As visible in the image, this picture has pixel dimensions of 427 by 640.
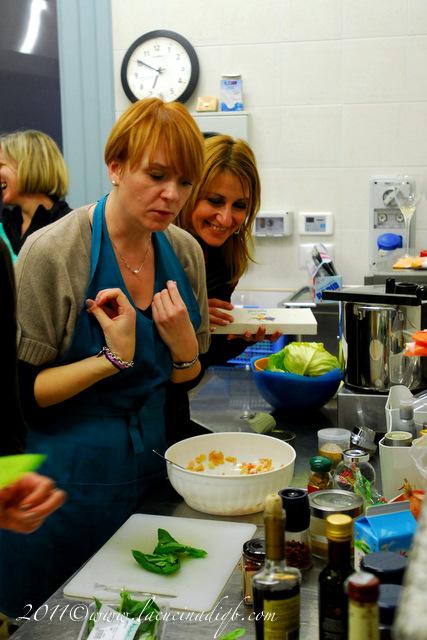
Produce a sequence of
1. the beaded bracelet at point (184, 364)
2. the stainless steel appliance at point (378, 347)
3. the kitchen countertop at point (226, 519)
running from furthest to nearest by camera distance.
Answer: the stainless steel appliance at point (378, 347)
the beaded bracelet at point (184, 364)
the kitchen countertop at point (226, 519)

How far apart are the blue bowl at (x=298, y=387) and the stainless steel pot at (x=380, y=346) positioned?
134 mm

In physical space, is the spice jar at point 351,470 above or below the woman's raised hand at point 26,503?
below

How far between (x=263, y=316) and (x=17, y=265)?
0.80m

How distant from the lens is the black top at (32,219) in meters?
3.10

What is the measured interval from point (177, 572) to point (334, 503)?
30cm

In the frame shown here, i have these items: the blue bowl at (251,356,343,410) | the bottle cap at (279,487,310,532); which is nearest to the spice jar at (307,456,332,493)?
the bottle cap at (279,487,310,532)

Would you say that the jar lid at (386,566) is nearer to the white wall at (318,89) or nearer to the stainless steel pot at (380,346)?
the stainless steel pot at (380,346)

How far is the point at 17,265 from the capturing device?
158cm

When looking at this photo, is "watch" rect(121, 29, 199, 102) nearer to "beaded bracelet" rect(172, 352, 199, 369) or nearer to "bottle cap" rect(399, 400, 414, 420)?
"beaded bracelet" rect(172, 352, 199, 369)

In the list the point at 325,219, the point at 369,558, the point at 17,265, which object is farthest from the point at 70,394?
the point at 325,219

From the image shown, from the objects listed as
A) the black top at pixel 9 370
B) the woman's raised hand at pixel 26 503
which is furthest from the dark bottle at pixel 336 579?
the black top at pixel 9 370

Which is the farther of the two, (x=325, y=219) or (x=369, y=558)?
(x=325, y=219)

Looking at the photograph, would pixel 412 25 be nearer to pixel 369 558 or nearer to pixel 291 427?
pixel 291 427

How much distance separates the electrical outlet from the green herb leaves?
8.37 feet
